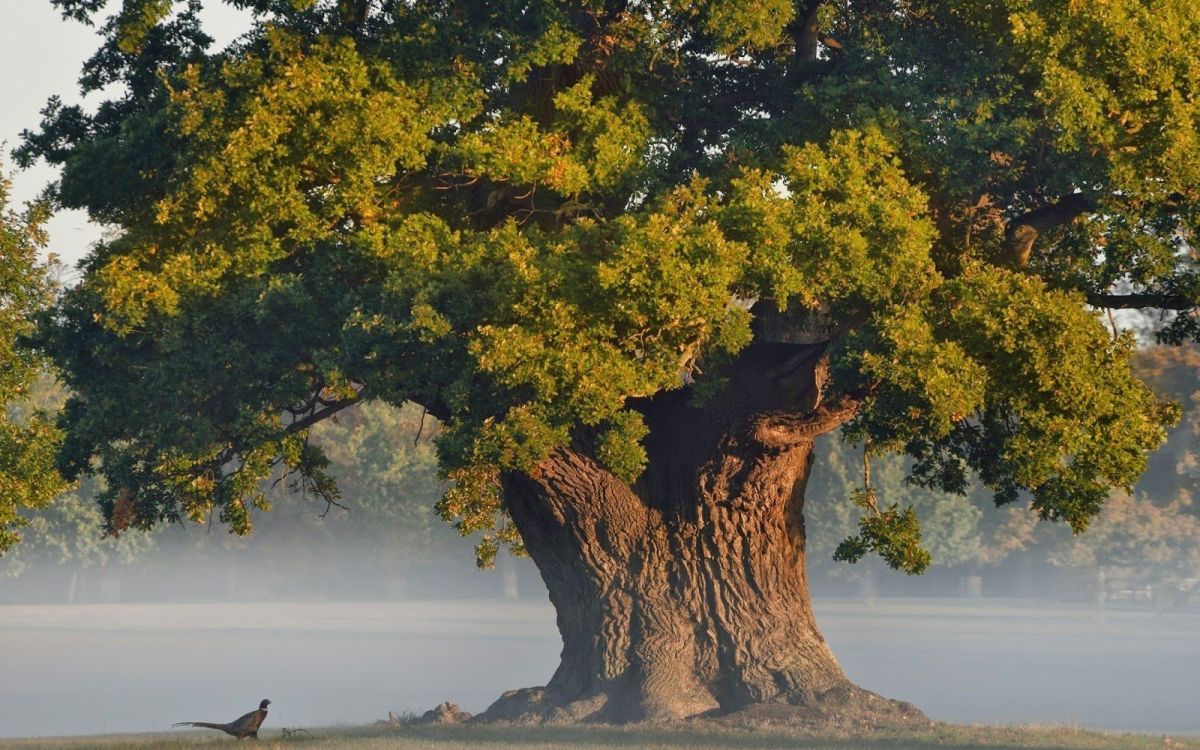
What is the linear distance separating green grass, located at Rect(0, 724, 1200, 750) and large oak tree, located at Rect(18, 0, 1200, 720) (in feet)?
4.94

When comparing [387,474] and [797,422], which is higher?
[387,474]

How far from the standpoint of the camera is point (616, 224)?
2306 cm

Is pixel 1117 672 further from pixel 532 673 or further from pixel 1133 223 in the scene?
pixel 1133 223

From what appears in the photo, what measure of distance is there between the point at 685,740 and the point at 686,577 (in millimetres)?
4116

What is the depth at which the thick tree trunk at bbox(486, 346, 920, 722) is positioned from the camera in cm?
2662

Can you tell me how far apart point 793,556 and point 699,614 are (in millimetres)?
2015

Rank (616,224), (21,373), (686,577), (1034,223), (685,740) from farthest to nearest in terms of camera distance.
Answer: (21,373), (686,577), (1034,223), (685,740), (616,224)

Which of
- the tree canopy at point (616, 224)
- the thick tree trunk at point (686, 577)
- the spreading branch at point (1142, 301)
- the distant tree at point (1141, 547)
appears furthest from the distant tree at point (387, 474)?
the spreading branch at point (1142, 301)

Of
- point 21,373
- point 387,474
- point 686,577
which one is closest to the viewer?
point 686,577

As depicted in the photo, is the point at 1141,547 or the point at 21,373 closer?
the point at 21,373

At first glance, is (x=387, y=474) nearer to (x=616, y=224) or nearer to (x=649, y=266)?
(x=616, y=224)

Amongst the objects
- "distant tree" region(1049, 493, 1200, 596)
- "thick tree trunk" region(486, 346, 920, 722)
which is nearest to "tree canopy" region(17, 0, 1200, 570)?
"thick tree trunk" region(486, 346, 920, 722)

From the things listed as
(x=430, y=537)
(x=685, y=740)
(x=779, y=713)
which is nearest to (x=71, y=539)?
(x=430, y=537)

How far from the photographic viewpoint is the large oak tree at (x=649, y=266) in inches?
874
